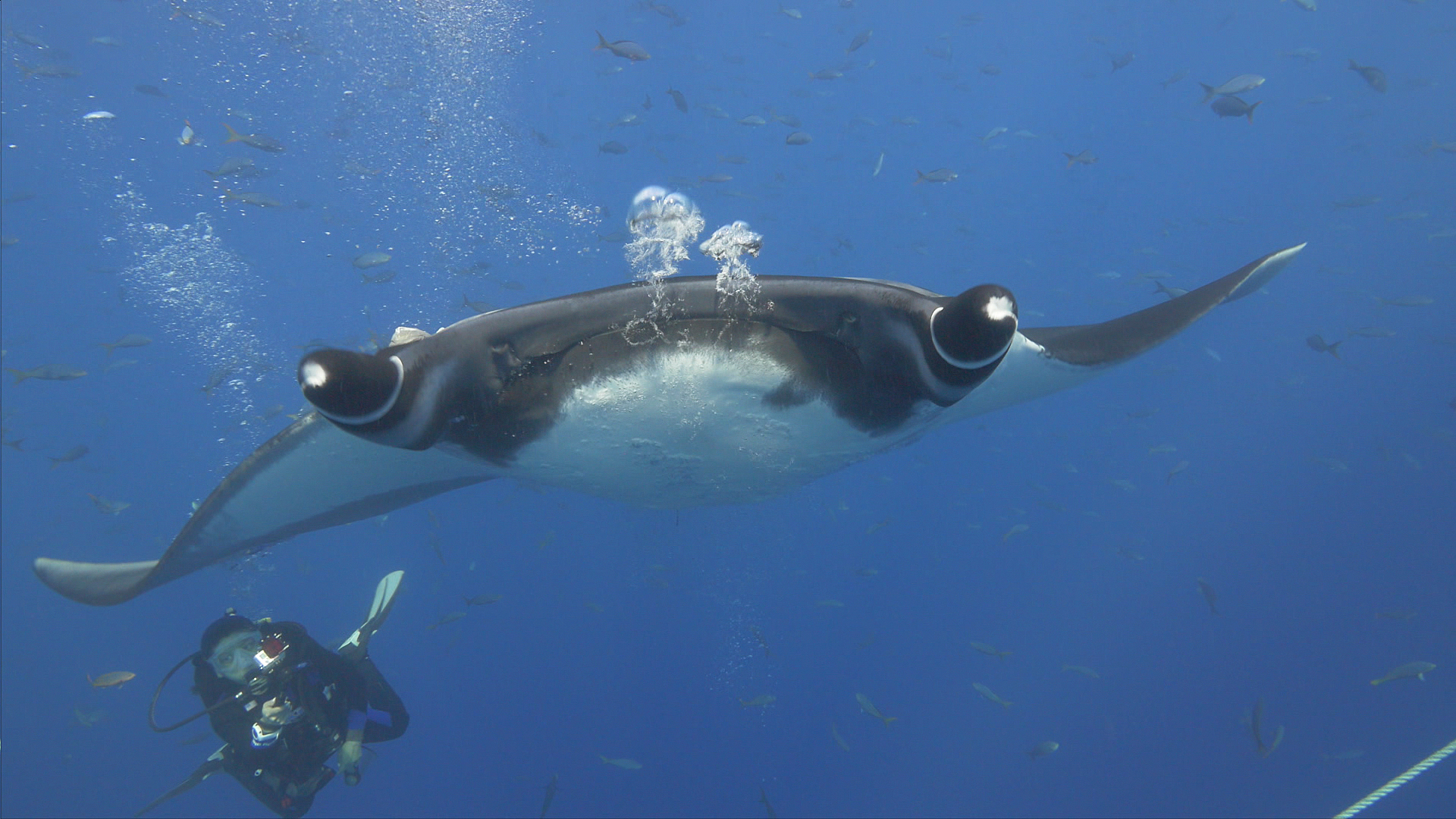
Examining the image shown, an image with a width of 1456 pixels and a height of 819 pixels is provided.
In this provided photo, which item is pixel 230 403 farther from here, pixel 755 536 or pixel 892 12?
pixel 892 12

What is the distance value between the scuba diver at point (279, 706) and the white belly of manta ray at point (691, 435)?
340 cm

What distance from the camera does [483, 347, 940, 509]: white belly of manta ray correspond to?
6.17 feet

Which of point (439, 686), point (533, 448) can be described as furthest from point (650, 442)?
point (439, 686)

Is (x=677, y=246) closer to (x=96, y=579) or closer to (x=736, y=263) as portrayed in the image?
(x=736, y=263)

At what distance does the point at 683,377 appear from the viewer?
186 cm

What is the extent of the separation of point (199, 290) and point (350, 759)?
32828mm

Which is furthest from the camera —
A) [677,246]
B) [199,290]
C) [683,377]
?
[199,290]

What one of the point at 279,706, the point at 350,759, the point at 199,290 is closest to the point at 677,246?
the point at 279,706

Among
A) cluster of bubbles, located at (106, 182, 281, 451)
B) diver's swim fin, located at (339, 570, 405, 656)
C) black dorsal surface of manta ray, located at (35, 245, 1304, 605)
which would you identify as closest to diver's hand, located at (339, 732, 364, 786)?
diver's swim fin, located at (339, 570, 405, 656)

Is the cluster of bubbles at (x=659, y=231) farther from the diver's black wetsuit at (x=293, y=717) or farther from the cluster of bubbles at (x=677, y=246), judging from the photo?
the diver's black wetsuit at (x=293, y=717)

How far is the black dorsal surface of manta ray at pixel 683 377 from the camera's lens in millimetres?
1539

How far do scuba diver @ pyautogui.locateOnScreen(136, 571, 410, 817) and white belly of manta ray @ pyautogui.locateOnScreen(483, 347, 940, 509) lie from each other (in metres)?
3.40

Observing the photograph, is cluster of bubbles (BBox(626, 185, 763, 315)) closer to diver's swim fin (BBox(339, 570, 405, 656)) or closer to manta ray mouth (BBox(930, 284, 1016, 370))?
manta ray mouth (BBox(930, 284, 1016, 370))

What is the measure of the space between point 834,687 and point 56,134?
35.1m
